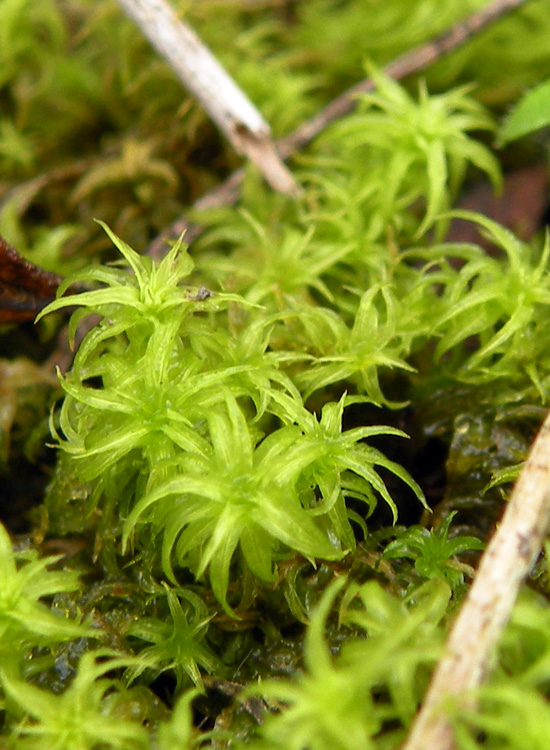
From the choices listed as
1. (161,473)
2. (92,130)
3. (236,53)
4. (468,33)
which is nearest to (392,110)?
(468,33)

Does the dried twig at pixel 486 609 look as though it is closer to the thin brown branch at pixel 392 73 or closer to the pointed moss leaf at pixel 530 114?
the pointed moss leaf at pixel 530 114

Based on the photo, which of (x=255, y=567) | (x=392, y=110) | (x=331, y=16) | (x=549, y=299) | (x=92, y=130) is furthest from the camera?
(x=331, y=16)

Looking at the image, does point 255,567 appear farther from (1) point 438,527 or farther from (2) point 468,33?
(2) point 468,33

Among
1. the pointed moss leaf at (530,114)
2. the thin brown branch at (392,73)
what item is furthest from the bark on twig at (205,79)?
the pointed moss leaf at (530,114)

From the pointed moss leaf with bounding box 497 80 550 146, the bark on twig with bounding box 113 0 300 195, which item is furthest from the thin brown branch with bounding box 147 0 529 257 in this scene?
the pointed moss leaf with bounding box 497 80 550 146

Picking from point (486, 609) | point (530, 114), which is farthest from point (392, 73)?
point (486, 609)

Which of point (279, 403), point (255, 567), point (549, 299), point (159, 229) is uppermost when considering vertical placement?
point (159, 229)
